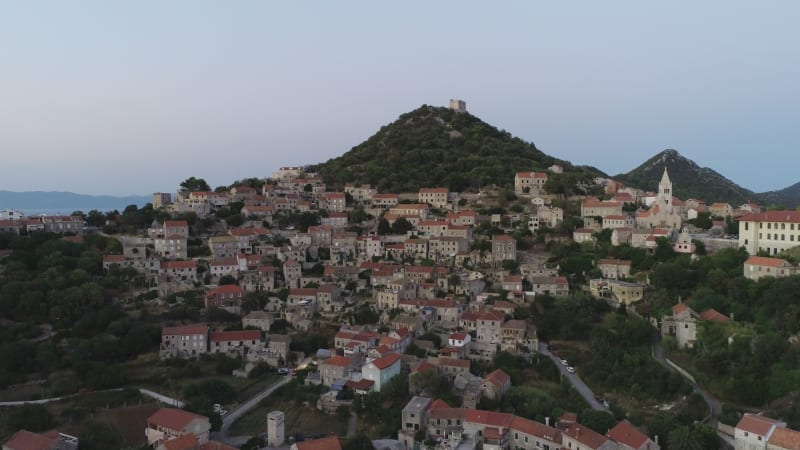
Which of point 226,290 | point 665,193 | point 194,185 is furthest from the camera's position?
point 194,185

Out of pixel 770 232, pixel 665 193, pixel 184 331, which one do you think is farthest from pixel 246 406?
pixel 665 193

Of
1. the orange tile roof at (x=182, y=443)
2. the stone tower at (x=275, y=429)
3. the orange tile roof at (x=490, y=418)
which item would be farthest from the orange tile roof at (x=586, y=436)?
the orange tile roof at (x=182, y=443)

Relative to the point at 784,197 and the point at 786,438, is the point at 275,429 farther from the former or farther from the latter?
the point at 784,197

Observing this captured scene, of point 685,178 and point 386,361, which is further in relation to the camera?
point 685,178

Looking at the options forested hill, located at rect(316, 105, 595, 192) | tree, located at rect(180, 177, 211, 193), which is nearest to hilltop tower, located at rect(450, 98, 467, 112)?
forested hill, located at rect(316, 105, 595, 192)

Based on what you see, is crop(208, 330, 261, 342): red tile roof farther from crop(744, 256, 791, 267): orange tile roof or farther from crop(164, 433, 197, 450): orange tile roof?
crop(744, 256, 791, 267): orange tile roof

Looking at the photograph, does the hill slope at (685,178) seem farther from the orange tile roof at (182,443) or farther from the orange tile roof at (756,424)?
the orange tile roof at (182,443)
